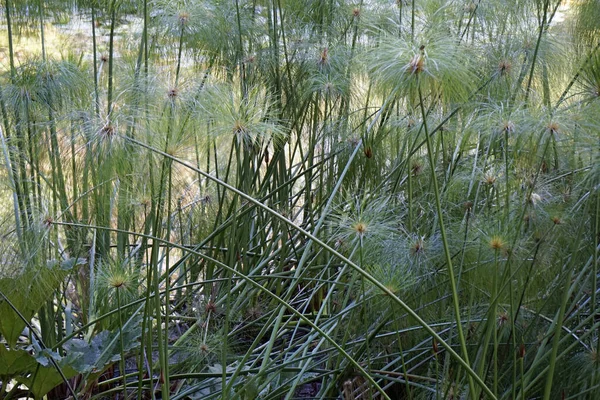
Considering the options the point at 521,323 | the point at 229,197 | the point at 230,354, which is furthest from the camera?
the point at 229,197

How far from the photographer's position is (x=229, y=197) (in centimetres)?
191

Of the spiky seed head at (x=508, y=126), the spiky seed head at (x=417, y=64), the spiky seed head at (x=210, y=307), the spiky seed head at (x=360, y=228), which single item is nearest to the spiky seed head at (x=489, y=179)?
the spiky seed head at (x=508, y=126)

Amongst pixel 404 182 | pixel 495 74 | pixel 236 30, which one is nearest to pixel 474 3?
pixel 495 74

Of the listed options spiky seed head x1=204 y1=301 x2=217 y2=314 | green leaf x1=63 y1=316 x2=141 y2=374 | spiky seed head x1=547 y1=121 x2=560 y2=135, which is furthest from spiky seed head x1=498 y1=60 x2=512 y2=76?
green leaf x1=63 y1=316 x2=141 y2=374

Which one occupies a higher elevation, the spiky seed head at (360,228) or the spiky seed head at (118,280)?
the spiky seed head at (360,228)

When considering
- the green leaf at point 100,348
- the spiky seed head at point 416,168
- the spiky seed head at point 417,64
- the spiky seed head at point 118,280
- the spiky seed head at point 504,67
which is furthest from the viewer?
the spiky seed head at point 416,168

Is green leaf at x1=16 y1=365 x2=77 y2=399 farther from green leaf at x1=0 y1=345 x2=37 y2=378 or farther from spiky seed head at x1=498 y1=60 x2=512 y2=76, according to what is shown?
spiky seed head at x1=498 y1=60 x2=512 y2=76

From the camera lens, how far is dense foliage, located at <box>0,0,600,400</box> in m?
1.15

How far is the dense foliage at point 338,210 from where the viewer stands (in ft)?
3.78

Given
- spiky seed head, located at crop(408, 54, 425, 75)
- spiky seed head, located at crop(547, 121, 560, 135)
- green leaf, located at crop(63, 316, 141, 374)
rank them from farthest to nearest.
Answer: green leaf, located at crop(63, 316, 141, 374)
spiky seed head, located at crop(547, 121, 560, 135)
spiky seed head, located at crop(408, 54, 425, 75)

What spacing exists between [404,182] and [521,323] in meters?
0.42

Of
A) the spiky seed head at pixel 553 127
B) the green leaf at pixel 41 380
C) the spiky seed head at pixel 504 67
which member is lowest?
the green leaf at pixel 41 380

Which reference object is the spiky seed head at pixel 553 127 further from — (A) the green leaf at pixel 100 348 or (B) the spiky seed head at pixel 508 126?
(A) the green leaf at pixel 100 348

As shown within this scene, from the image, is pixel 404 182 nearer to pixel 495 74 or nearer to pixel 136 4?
pixel 495 74
